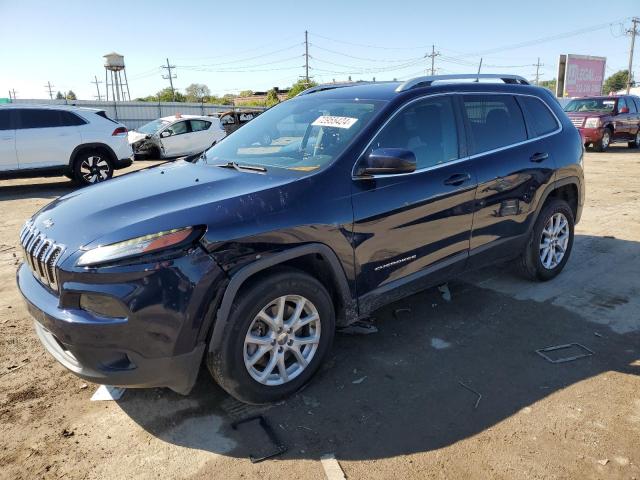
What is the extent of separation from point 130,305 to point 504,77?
379 cm

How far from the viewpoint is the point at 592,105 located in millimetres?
18031

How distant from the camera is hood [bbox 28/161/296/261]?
256 centimetres

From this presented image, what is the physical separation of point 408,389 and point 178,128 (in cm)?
1497

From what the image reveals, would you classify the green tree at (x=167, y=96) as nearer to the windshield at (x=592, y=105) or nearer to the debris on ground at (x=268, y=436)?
the windshield at (x=592, y=105)

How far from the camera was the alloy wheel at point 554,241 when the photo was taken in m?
4.73

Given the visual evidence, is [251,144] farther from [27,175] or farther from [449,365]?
[27,175]

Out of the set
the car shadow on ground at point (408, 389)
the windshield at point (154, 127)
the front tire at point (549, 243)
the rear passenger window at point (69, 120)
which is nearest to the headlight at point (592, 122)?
the windshield at point (154, 127)

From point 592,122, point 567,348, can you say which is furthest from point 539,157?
point 592,122

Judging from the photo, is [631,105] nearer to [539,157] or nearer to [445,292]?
[539,157]

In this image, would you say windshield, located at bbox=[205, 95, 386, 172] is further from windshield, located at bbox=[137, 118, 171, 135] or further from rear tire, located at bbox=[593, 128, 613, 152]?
rear tire, located at bbox=[593, 128, 613, 152]

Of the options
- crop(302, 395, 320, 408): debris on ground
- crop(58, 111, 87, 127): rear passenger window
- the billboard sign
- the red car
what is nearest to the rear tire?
the red car

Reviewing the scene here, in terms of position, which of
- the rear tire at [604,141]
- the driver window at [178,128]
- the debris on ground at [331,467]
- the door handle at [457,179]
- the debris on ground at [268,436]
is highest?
the driver window at [178,128]

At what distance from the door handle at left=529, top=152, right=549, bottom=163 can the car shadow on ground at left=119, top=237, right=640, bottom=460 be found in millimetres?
1329

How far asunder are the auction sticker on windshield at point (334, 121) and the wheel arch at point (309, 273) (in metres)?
0.97
